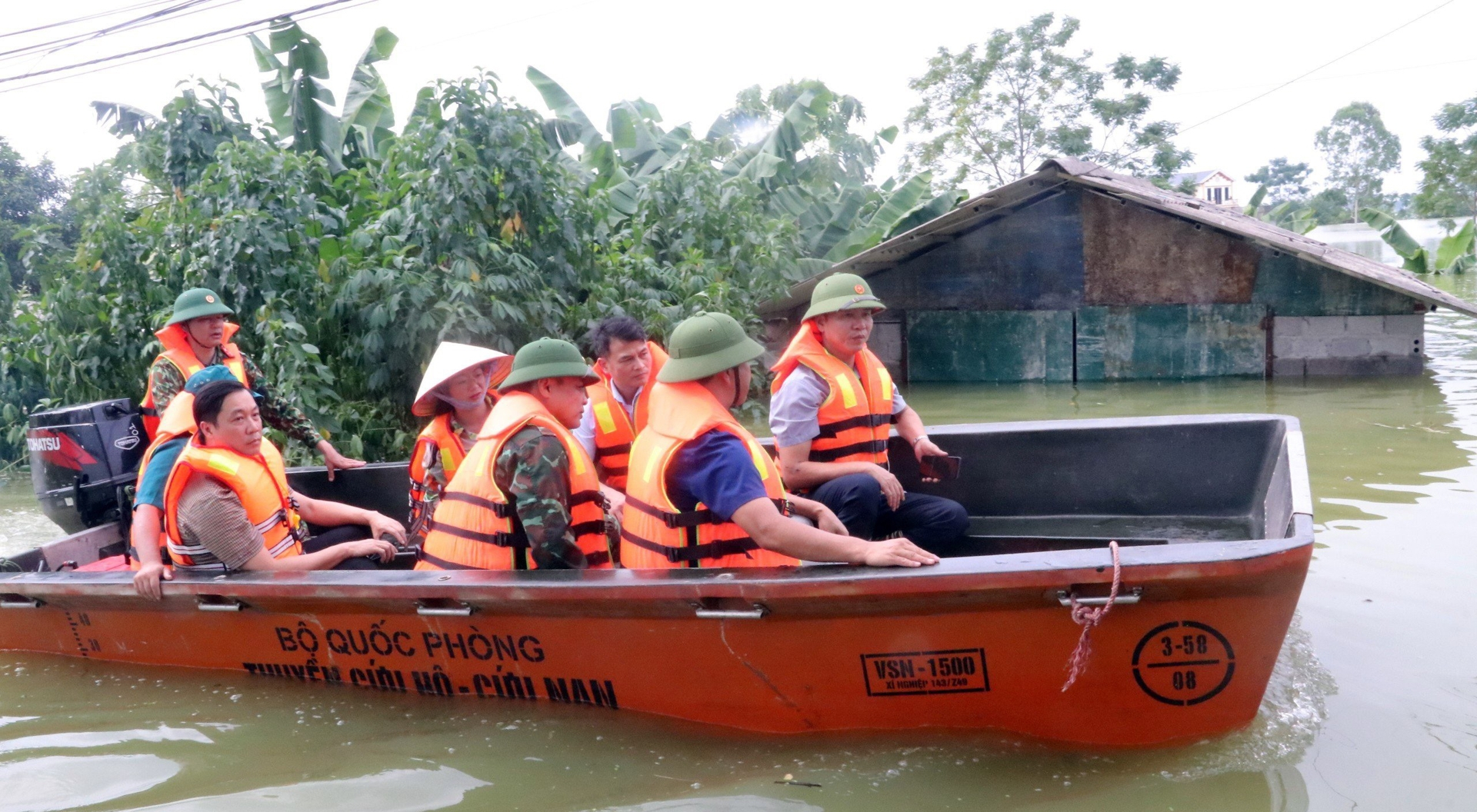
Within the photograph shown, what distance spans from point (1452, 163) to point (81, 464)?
23.4 meters

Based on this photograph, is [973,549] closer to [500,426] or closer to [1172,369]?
[500,426]

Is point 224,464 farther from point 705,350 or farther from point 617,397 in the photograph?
point 705,350

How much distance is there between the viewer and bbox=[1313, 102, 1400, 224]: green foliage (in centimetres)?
4431

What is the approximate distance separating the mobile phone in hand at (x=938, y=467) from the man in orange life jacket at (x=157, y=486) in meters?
2.56

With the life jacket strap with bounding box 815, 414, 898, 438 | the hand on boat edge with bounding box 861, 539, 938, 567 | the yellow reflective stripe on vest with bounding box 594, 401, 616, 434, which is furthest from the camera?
the yellow reflective stripe on vest with bounding box 594, 401, 616, 434

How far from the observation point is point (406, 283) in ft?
21.5

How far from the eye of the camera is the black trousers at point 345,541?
3912 millimetres

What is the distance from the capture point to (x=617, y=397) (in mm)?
4184

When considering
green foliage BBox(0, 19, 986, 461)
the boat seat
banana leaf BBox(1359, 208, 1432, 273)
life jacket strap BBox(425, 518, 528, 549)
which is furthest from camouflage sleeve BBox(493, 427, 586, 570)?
banana leaf BBox(1359, 208, 1432, 273)

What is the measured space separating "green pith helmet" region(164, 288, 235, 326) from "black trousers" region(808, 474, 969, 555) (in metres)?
2.78

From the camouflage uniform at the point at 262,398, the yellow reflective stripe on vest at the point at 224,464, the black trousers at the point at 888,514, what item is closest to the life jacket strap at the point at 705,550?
the black trousers at the point at 888,514

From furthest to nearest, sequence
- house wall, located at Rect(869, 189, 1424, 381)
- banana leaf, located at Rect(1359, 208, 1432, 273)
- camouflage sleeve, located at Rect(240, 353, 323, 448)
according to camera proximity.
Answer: banana leaf, located at Rect(1359, 208, 1432, 273) → house wall, located at Rect(869, 189, 1424, 381) → camouflage sleeve, located at Rect(240, 353, 323, 448)

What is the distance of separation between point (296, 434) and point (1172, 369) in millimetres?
8810

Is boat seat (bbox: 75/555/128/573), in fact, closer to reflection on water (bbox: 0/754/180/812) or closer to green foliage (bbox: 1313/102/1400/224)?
reflection on water (bbox: 0/754/180/812)
